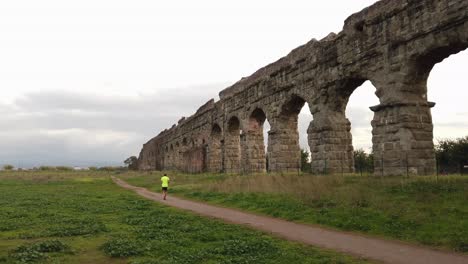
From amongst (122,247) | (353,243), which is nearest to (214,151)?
(353,243)

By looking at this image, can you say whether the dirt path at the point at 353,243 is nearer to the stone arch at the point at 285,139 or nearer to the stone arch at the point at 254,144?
the stone arch at the point at 285,139

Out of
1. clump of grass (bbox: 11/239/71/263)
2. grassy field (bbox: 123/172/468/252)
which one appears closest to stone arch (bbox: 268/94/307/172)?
grassy field (bbox: 123/172/468/252)

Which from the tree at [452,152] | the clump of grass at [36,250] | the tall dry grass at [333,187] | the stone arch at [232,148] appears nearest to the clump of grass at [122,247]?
the clump of grass at [36,250]

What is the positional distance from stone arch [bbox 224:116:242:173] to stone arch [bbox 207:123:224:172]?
3.34m

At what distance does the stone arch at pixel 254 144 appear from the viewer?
26078 mm

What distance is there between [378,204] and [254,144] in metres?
16.1

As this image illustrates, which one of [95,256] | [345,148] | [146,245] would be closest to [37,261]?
[95,256]

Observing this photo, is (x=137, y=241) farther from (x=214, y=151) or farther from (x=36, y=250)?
(x=214, y=151)

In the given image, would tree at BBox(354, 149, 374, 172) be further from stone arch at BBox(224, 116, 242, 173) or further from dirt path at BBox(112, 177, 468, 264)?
dirt path at BBox(112, 177, 468, 264)

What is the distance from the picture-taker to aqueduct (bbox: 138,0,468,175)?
1365 centimetres

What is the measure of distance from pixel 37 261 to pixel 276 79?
17.9 metres

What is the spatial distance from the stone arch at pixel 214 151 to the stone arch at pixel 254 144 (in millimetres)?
7471

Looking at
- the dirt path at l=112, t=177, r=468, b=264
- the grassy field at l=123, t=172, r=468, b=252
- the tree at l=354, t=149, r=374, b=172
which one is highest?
the tree at l=354, t=149, r=374, b=172

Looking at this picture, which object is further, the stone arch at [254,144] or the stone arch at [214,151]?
the stone arch at [214,151]
